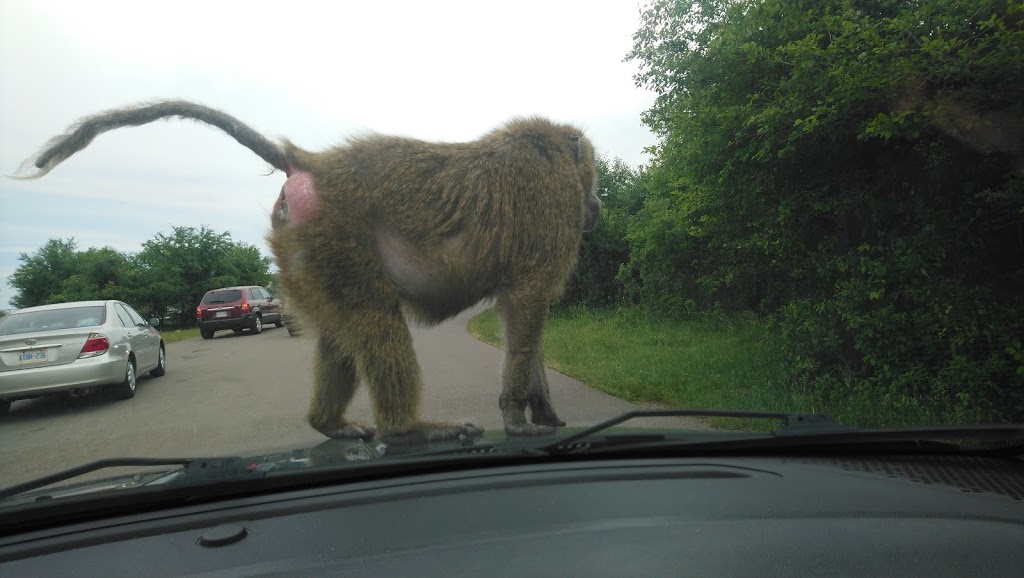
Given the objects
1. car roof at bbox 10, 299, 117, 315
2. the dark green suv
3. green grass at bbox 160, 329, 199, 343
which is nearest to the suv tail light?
car roof at bbox 10, 299, 117, 315

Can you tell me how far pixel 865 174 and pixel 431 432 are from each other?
418 centimetres

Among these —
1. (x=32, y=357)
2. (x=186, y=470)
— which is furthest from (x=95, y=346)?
(x=186, y=470)

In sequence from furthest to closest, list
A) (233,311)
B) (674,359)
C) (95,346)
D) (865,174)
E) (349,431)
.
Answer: (233,311) < (674,359) < (95,346) < (865,174) < (349,431)

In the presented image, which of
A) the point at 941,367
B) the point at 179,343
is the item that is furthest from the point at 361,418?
the point at 179,343

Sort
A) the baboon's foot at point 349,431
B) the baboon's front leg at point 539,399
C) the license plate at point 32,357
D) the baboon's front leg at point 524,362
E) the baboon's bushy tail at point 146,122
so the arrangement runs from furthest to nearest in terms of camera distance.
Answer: the license plate at point 32,357, the baboon's front leg at point 539,399, the baboon's front leg at point 524,362, the baboon's foot at point 349,431, the baboon's bushy tail at point 146,122

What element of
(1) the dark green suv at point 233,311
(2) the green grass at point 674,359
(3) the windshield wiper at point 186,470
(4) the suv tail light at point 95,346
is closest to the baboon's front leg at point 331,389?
(2) the green grass at point 674,359

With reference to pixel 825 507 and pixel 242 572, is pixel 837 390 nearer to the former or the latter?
pixel 825 507

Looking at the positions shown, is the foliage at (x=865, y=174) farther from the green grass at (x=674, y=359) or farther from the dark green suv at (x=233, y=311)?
the dark green suv at (x=233, y=311)

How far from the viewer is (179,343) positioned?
34.3ft

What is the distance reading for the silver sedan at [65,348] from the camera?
4648 mm

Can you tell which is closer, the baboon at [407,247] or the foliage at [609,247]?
the baboon at [407,247]

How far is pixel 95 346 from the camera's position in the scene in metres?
5.55

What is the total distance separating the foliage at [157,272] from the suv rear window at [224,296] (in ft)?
2.76

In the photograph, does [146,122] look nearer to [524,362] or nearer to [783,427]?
[524,362]
